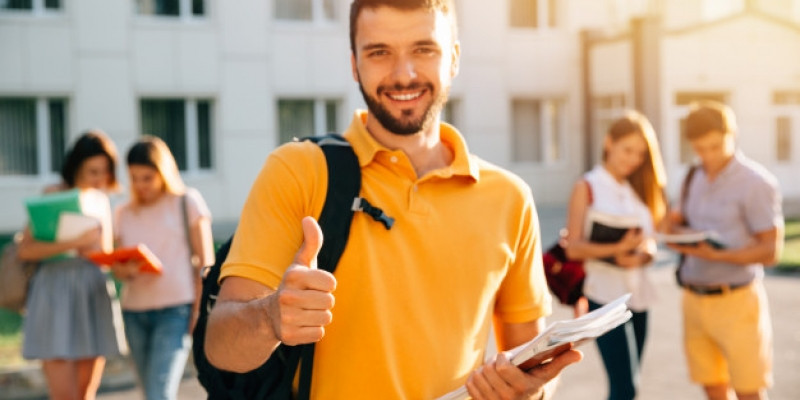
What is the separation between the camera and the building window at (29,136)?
1861 cm

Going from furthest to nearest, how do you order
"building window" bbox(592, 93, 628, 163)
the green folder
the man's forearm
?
"building window" bbox(592, 93, 628, 163) < the green folder < the man's forearm

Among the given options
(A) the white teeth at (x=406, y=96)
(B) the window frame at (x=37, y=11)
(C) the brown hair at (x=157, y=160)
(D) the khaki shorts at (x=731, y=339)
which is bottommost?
(D) the khaki shorts at (x=731, y=339)

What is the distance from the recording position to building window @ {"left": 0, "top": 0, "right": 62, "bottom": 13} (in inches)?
731

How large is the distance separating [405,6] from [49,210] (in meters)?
3.36

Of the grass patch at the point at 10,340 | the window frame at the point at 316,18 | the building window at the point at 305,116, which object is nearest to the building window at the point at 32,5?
the window frame at the point at 316,18

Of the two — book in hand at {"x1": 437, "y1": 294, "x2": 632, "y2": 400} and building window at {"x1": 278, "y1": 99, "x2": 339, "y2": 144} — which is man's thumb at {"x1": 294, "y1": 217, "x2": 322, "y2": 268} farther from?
building window at {"x1": 278, "y1": 99, "x2": 339, "y2": 144}

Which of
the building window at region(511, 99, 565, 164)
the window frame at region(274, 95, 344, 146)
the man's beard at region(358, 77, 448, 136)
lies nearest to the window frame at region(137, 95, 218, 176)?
the window frame at region(274, 95, 344, 146)

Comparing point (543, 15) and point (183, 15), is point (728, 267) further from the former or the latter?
point (543, 15)

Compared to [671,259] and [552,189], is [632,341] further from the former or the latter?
[552,189]

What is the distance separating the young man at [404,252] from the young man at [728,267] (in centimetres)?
290

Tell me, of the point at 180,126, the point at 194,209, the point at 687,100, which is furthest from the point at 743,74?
the point at 194,209

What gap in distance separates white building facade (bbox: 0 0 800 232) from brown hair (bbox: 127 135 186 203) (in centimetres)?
1453

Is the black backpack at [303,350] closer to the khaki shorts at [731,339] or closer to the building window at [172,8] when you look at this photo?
the khaki shorts at [731,339]

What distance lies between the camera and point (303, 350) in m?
2.18
